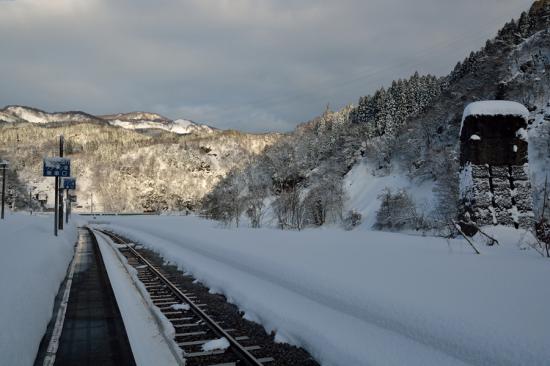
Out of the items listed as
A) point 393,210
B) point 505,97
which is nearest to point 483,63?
point 505,97

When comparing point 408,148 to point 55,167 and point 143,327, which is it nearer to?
point 55,167

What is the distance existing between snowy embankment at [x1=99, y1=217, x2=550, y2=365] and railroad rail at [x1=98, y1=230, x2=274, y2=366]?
102cm

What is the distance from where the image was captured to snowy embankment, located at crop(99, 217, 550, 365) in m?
6.20

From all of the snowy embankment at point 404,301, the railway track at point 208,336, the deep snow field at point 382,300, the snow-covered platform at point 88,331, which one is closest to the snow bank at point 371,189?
the deep snow field at point 382,300

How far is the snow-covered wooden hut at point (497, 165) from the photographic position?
14281 millimetres

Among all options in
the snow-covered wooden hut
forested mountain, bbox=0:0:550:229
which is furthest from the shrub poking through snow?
the snow-covered wooden hut

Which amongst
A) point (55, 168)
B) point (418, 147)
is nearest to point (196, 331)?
point (55, 168)

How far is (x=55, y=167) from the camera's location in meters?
29.3

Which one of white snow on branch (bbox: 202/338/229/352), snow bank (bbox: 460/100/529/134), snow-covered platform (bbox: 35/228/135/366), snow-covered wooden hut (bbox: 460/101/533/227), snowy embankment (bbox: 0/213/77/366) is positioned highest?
snow bank (bbox: 460/100/529/134)

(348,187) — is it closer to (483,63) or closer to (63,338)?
(483,63)

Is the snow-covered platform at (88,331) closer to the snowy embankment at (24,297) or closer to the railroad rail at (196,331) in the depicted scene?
the snowy embankment at (24,297)

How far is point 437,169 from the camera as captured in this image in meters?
49.5

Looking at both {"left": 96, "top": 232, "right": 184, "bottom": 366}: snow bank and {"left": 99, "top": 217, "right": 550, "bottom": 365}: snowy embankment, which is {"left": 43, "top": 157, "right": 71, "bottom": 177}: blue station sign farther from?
{"left": 99, "top": 217, "right": 550, "bottom": 365}: snowy embankment

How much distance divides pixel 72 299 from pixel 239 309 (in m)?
5.00
